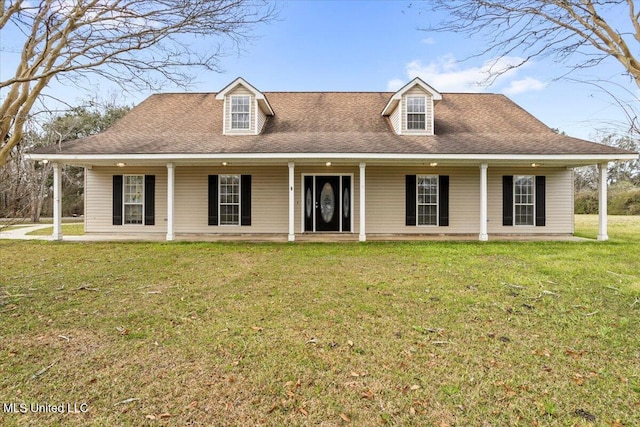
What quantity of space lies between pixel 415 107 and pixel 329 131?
317 centimetres

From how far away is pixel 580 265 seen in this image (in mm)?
6816

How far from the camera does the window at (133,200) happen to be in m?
11.9

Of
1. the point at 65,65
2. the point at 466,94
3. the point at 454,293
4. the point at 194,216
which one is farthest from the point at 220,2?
the point at 466,94

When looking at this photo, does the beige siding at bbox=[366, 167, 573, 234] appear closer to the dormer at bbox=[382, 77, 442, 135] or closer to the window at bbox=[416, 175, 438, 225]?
the window at bbox=[416, 175, 438, 225]

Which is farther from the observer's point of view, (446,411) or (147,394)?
(147,394)

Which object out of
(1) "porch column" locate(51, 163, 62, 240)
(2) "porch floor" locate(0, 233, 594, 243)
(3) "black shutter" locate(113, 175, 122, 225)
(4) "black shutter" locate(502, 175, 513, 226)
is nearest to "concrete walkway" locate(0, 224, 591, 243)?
(2) "porch floor" locate(0, 233, 594, 243)

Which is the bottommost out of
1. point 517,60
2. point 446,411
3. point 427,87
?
point 446,411

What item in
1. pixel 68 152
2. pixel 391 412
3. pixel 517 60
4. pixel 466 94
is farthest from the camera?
pixel 466 94

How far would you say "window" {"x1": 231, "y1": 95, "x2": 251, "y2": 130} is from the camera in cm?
1168

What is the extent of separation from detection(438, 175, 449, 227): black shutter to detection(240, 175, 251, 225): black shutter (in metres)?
6.80

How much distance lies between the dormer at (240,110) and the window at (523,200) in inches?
374

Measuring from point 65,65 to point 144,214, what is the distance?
7730 millimetres

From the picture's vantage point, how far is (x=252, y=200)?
11.8 metres

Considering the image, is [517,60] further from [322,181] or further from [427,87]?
[322,181]
